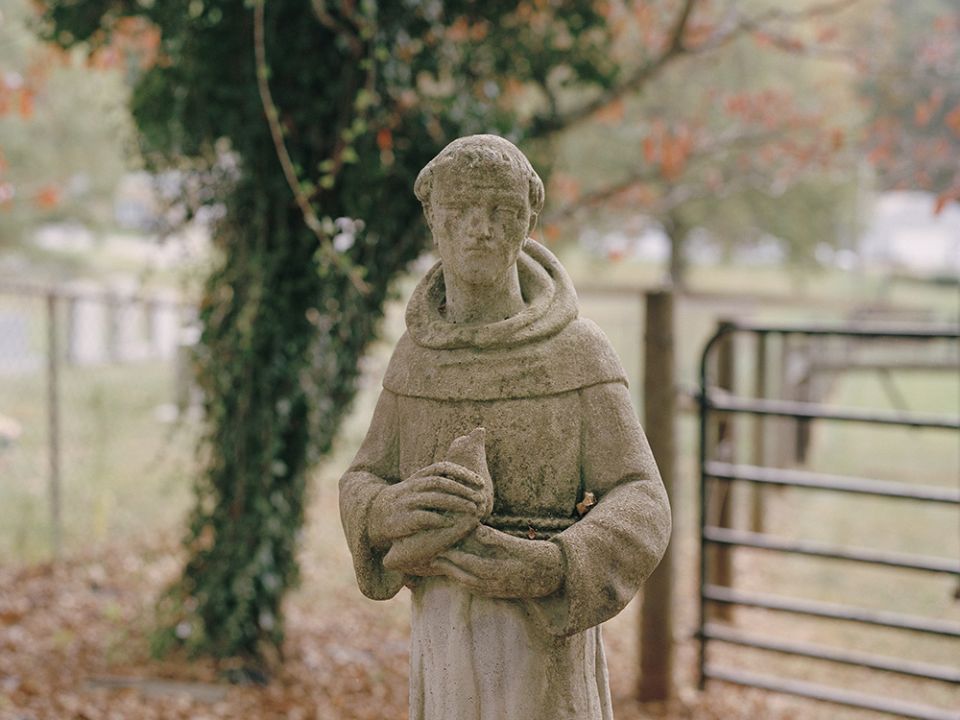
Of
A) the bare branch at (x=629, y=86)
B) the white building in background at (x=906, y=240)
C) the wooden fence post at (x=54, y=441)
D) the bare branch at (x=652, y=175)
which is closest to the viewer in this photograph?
the bare branch at (x=629, y=86)

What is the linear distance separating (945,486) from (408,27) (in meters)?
6.92

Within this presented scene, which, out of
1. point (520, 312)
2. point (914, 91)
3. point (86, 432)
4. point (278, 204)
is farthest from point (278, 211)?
point (914, 91)

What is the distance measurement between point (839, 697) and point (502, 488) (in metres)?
3.12

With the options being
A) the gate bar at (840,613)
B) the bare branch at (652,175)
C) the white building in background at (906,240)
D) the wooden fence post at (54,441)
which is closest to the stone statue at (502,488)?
the gate bar at (840,613)

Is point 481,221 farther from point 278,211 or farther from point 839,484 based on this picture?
point 839,484

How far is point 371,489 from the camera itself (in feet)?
6.82

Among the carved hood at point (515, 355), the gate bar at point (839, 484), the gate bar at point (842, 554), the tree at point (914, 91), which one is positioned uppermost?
the tree at point (914, 91)

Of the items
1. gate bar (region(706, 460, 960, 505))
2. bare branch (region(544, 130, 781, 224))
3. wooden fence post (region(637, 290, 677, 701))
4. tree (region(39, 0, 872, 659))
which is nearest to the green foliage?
tree (region(39, 0, 872, 659))

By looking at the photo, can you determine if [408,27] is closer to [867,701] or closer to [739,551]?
[867,701]

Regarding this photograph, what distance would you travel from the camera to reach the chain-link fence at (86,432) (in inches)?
248

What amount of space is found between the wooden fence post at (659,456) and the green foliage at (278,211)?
121 cm

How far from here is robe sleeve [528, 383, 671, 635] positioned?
191 centimetres

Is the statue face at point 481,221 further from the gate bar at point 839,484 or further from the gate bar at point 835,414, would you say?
the gate bar at point 839,484

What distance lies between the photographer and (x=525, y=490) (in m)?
2.03
